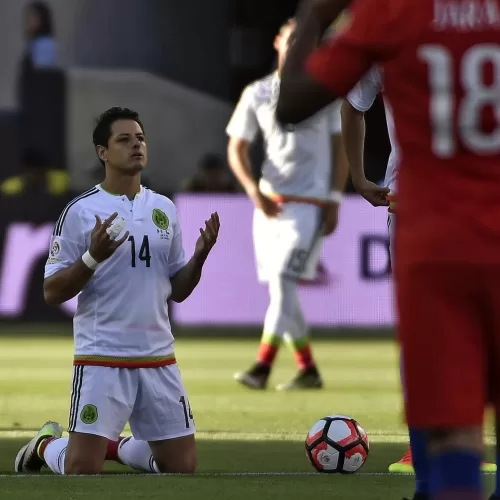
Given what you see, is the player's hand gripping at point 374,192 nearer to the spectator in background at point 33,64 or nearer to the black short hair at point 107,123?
the black short hair at point 107,123

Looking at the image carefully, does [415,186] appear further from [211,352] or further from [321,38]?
[211,352]

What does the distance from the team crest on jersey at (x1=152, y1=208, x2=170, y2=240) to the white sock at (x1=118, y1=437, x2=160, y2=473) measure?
91 centimetres

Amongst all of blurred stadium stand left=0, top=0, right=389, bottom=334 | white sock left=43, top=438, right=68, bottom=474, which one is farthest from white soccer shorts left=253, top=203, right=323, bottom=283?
blurred stadium stand left=0, top=0, right=389, bottom=334

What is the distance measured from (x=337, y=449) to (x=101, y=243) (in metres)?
1.36

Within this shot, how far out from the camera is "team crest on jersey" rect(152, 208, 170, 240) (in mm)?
6703

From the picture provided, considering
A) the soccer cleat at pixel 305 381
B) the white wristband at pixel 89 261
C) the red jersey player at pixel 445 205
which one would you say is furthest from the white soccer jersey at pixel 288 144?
the red jersey player at pixel 445 205

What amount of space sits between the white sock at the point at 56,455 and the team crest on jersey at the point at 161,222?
3.23 feet

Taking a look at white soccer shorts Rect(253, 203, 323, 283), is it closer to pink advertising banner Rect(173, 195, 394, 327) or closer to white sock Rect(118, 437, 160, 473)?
white sock Rect(118, 437, 160, 473)

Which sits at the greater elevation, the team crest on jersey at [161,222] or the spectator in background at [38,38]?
the spectator in background at [38,38]

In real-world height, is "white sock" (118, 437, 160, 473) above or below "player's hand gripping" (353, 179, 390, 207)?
below

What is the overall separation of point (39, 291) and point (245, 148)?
200 inches

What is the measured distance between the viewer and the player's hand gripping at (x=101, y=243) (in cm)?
610

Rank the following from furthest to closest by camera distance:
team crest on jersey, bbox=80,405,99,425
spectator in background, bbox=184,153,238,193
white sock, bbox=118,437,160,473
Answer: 1. spectator in background, bbox=184,153,238,193
2. white sock, bbox=118,437,160,473
3. team crest on jersey, bbox=80,405,99,425

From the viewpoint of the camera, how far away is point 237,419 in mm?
8820
